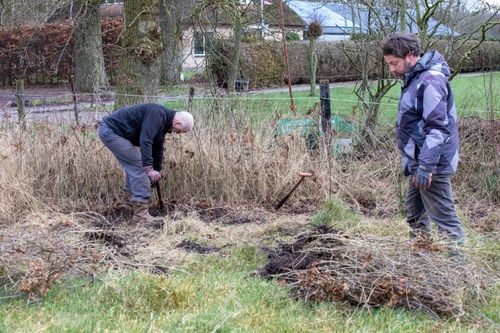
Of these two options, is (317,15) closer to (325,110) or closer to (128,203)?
(325,110)

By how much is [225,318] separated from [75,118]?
16.9ft

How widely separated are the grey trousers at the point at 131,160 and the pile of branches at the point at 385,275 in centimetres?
257

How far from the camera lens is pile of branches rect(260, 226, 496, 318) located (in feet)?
13.2

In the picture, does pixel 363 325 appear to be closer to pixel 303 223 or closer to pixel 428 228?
pixel 428 228

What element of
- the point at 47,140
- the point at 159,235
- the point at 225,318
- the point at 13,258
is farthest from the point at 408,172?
the point at 47,140

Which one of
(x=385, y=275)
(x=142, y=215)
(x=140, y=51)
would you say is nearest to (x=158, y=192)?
(x=142, y=215)

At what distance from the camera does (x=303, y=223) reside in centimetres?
634

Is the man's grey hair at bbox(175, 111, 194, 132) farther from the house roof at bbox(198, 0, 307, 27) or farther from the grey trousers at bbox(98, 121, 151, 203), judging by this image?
the house roof at bbox(198, 0, 307, 27)

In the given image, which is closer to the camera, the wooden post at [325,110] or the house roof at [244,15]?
the wooden post at [325,110]

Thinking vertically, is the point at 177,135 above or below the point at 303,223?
above

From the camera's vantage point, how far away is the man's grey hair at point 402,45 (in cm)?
457

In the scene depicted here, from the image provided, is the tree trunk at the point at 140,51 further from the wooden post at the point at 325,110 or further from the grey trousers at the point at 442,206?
the grey trousers at the point at 442,206

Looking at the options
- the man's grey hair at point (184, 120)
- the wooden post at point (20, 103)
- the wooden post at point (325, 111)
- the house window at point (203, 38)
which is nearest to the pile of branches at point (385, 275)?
the man's grey hair at point (184, 120)

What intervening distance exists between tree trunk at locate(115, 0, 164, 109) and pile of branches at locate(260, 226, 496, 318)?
18.5ft
